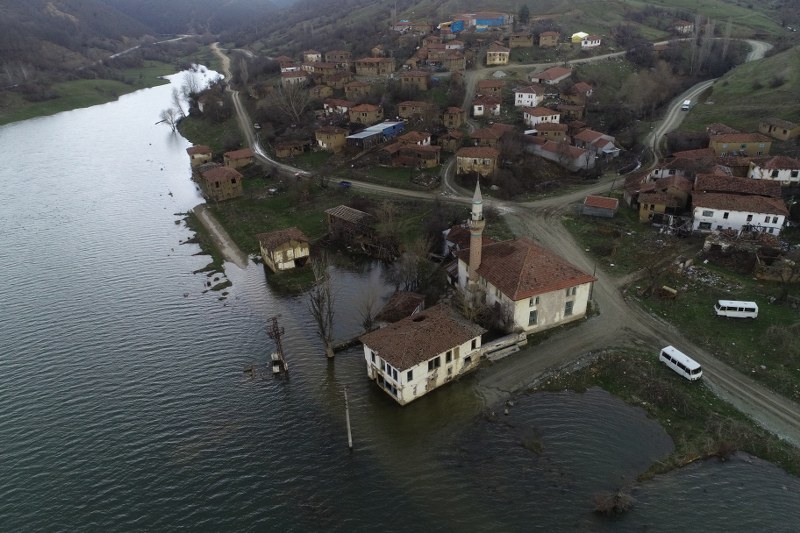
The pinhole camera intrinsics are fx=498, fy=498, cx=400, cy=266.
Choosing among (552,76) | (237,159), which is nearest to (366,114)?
(237,159)

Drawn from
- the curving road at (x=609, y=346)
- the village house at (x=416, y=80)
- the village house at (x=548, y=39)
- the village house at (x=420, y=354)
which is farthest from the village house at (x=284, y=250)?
the village house at (x=548, y=39)

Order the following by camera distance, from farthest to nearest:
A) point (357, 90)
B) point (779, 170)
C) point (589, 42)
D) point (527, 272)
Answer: point (589, 42), point (357, 90), point (779, 170), point (527, 272)

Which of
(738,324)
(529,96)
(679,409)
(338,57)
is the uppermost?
(338,57)

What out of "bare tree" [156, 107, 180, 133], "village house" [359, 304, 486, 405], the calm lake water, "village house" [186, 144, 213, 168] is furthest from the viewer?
"bare tree" [156, 107, 180, 133]

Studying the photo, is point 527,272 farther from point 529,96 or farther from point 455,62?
point 455,62

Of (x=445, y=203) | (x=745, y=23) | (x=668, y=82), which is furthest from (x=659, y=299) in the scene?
(x=745, y=23)

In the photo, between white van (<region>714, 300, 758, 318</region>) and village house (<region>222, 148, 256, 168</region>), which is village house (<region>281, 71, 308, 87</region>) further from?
white van (<region>714, 300, 758, 318</region>)

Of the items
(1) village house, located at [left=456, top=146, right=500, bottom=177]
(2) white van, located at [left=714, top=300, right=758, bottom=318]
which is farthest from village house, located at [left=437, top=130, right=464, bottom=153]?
(2) white van, located at [left=714, top=300, right=758, bottom=318]
